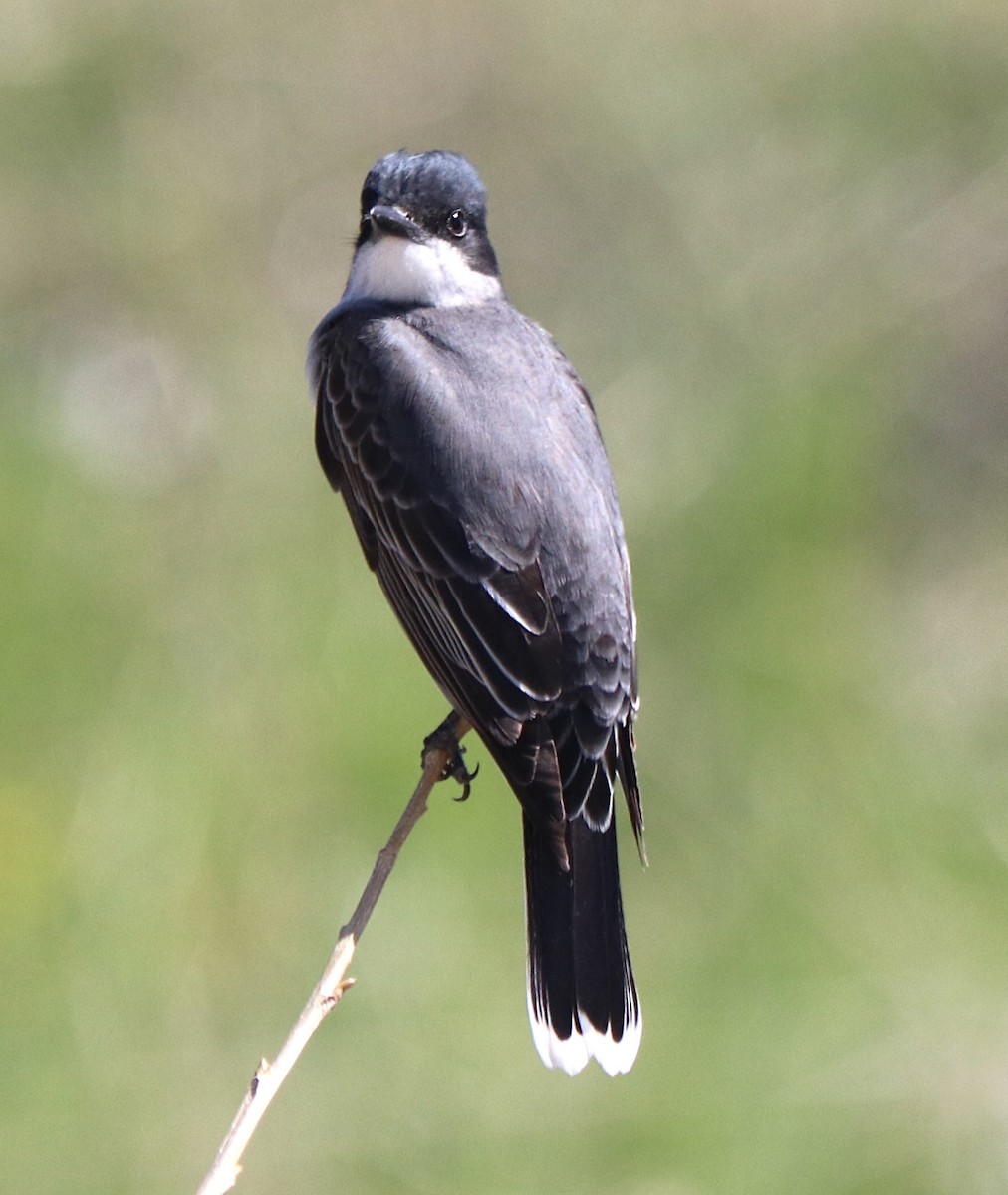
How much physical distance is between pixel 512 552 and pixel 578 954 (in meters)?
0.83

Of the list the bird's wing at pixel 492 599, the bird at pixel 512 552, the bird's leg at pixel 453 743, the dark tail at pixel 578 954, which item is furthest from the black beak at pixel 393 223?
the dark tail at pixel 578 954

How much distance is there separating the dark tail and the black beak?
4.49 feet

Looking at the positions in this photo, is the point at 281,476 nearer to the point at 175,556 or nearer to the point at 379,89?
the point at 175,556

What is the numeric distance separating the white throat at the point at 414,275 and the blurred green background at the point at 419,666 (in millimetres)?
1780

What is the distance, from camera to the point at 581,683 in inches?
157

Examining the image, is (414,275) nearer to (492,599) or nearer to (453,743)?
(492,599)

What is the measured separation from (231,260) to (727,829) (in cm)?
336

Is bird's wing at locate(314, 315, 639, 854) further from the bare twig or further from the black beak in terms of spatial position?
the bare twig

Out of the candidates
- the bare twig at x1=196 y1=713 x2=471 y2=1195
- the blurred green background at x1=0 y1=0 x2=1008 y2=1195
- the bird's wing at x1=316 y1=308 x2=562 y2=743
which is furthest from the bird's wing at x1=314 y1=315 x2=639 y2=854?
the blurred green background at x1=0 y1=0 x2=1008 y2=1195

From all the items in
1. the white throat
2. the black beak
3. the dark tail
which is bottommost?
the dark tail

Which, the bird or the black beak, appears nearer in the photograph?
the bird

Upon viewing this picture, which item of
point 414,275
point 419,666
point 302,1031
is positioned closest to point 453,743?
point 414,275

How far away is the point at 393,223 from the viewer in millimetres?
4375

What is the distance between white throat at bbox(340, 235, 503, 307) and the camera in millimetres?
4492
